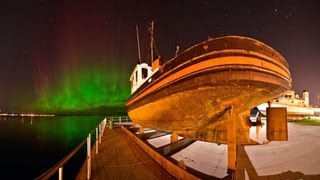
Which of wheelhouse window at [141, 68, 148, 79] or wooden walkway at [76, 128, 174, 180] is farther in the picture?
wheelhouse window at [141, 68, 148, 79]

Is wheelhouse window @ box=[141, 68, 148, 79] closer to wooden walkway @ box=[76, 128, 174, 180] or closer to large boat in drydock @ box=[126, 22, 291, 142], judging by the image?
large boat in drydock @ box=[126, 22, 291, 142]

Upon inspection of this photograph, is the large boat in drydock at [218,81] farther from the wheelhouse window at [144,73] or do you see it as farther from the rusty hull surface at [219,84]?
the wheelhouse window at [144,73]

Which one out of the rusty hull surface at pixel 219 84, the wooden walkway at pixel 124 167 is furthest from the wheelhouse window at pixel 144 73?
the wooden walkway at pixel 124 167

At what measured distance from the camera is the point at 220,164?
787 centimetres

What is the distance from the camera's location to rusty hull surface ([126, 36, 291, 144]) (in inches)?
235

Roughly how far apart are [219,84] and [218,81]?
10cm

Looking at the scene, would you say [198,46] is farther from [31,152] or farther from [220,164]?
[31,152]

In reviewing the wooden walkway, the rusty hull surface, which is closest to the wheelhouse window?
the rusty hull surface

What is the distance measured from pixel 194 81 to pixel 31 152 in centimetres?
2951

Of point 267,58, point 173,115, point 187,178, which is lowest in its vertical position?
point 187,178

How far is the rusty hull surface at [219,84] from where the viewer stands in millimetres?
5961

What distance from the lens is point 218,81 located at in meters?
6.01

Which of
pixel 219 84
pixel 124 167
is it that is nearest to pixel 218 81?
pixel 219 84

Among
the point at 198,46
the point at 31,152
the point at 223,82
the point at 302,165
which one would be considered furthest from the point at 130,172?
the point at 31,152
